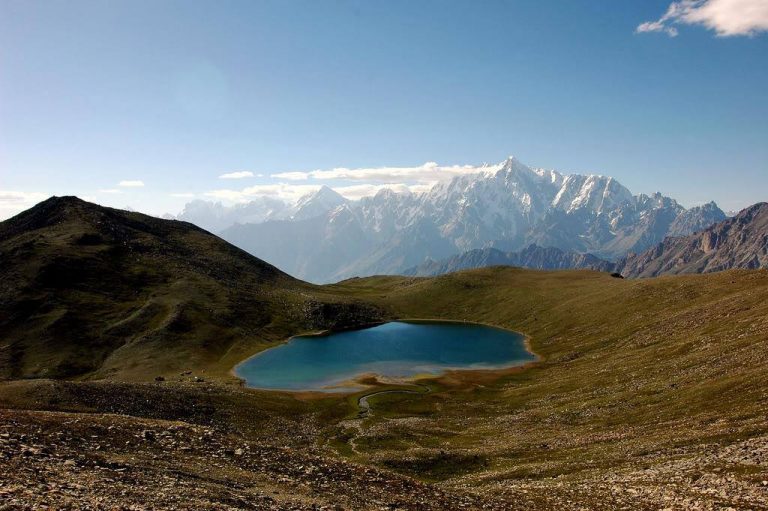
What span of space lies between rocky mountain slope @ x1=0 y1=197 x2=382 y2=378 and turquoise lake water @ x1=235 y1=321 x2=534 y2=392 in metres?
12.5

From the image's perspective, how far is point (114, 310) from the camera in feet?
501

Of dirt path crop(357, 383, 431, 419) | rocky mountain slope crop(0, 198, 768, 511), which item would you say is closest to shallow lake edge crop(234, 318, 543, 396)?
rocky mountain slope crop(0, 198, 768, 511)

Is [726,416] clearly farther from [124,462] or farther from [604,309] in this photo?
[604,309]

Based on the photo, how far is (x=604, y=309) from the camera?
159000 mm

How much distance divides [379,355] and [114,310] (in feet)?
278

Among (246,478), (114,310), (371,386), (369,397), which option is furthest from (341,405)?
(114,310)

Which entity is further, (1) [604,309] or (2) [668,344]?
(1) [604,309]

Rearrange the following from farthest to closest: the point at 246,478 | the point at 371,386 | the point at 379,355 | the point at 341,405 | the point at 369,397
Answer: the point at 379,355 < the point at 371,386 < the point at 369,397 < the point at 341,405 < the point at 246,478

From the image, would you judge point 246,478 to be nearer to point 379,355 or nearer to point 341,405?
point 341,405

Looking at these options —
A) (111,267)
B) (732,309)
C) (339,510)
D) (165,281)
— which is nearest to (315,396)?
(339,510)

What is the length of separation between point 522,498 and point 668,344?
8171 cm

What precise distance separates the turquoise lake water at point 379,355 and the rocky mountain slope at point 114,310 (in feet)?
41.0

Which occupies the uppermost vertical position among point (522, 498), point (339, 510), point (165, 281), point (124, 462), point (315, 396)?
point (165, 281)

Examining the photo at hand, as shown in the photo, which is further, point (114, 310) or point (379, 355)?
point (114, 310)
